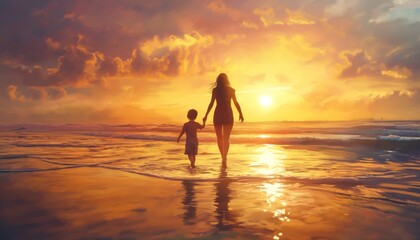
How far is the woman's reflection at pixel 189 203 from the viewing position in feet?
14.7

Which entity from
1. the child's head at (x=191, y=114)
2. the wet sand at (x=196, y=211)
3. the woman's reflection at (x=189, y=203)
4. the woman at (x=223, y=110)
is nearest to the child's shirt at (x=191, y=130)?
the child's head at (x=191, y=114)

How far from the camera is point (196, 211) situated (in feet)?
16.0

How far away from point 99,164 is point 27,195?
166 inches

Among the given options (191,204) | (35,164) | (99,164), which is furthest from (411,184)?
(35,164)

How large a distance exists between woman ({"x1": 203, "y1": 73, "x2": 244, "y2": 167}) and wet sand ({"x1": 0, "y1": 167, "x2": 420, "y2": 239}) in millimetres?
3211

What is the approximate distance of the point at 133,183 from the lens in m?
7.14

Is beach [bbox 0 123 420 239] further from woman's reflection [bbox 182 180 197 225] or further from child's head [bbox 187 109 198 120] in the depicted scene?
child's head [bbox 187 109 198 120]

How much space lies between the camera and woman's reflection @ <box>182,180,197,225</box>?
14.7 ft

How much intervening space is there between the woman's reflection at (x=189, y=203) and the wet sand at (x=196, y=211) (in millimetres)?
14

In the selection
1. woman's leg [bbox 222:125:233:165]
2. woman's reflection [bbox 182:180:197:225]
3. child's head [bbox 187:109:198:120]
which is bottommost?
woman's reflection [bbox 182:180:197:225]

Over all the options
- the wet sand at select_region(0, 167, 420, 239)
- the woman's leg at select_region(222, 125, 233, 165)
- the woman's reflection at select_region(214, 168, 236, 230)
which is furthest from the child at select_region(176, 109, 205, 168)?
the wet sand at select_region(0, 167, 420, 239)

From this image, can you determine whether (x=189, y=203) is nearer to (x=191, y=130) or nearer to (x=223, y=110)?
(x=191, y=130)

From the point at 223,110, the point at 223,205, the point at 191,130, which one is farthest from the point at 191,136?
the point at 223,205

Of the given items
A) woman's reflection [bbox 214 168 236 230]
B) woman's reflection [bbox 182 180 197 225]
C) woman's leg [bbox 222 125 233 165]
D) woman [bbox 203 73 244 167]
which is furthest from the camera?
woman [bbox 203 73 244 167]
